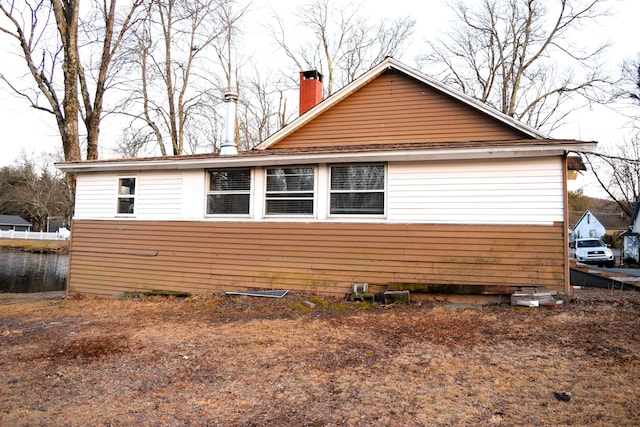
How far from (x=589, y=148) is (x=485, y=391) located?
519 cm

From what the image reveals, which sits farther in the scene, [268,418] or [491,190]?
[491,190]

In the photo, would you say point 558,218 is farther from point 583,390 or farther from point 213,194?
point 213,194

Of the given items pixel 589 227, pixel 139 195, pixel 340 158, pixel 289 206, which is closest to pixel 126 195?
pixel 139 195

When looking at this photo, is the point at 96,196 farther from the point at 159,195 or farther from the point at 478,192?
the point at 478,192

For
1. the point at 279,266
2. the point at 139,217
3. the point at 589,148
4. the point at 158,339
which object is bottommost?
the point at 158,339

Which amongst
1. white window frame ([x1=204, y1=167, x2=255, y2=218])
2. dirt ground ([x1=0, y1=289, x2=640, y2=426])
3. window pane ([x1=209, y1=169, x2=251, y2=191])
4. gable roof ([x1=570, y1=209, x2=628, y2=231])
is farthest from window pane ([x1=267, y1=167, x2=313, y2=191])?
gable roof ([x1=570, y1=209, x2=628, y2=231])

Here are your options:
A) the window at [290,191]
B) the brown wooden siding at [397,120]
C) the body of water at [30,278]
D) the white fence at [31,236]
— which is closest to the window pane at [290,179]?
the window at [290,191]

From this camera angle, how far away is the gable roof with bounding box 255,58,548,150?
10.0 meters

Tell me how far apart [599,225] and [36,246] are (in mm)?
63124

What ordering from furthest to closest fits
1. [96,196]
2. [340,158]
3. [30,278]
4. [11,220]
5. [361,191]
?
[11,220]
[30,278]
[96,196]
[361,191]
[340,158]

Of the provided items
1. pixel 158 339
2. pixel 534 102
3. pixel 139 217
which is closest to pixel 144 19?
pixel 139 217

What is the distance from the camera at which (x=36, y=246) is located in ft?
135

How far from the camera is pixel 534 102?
25.1 m

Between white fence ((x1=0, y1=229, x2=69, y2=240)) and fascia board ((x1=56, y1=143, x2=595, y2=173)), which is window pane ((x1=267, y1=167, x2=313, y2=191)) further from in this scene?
white fence ((x1=0, y1=229, x2=69, y2=240))
